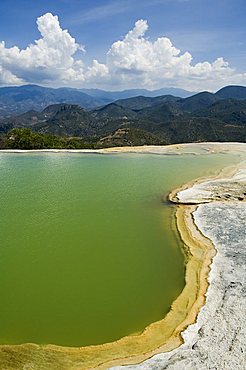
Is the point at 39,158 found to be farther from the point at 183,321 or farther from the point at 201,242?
the point at 183,321

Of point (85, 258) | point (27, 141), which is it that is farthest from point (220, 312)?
point (27, 141)

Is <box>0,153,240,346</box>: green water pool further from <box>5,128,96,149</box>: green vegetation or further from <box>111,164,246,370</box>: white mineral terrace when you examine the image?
<box>5,128,96,149</box>: green vegetation

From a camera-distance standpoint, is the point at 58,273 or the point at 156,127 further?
the point at 156,127

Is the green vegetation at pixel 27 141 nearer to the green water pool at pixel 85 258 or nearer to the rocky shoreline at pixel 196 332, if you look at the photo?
the green water pool at pixel 85 258

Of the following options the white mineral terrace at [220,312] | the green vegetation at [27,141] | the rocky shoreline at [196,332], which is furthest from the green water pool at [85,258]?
the green vegetation at [27,141]

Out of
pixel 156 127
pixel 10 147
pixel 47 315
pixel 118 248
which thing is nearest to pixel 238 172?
pixel 118 248

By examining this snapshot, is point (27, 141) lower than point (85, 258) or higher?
lower

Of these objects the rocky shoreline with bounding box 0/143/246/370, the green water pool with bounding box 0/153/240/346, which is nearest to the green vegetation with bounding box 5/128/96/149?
the green water pool with bounding box 0/153/240/346

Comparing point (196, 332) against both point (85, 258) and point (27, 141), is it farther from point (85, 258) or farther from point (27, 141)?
point (27, 141)
